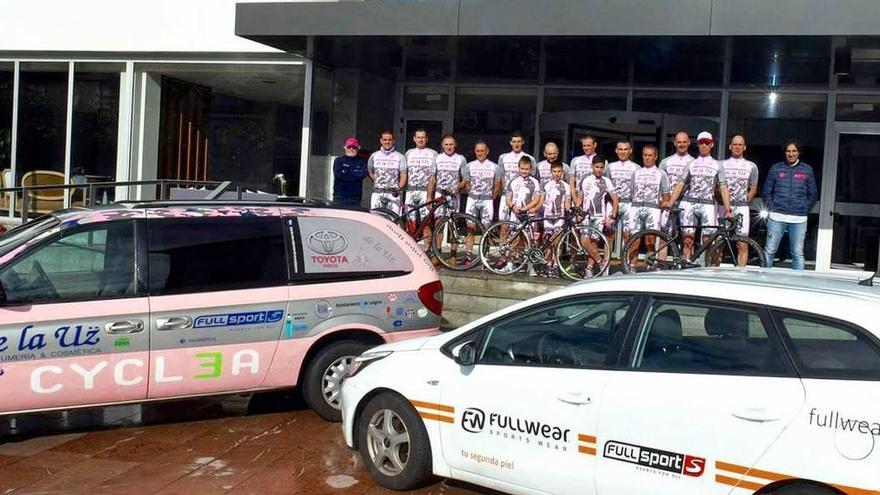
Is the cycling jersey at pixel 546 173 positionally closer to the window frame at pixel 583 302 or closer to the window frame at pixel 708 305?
the window frame at pixel 583 302

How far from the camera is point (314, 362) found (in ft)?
23.7

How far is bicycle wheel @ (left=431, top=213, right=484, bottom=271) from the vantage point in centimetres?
1180

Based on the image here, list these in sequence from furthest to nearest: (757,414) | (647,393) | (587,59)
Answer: (587,59), (647,393), (757,414)

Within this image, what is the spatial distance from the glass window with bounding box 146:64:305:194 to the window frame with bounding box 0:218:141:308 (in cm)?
834

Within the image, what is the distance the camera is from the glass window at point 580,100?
15.4 m

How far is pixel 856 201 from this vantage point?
14055 millimetres

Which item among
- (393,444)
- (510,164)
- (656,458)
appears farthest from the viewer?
(510,164)

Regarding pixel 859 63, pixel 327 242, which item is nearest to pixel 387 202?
pixel 327 242

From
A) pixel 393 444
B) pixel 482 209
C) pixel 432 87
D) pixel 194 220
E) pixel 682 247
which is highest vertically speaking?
pixel 432 87

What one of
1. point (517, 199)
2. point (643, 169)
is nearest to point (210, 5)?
point (517, 199)

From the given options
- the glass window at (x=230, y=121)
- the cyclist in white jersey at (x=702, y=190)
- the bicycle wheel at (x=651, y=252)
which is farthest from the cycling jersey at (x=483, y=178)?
the glass window at (x=230, y=121)

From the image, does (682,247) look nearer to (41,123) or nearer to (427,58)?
(427,58)

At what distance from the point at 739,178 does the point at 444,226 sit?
359cm

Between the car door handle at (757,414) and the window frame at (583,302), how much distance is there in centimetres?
69
